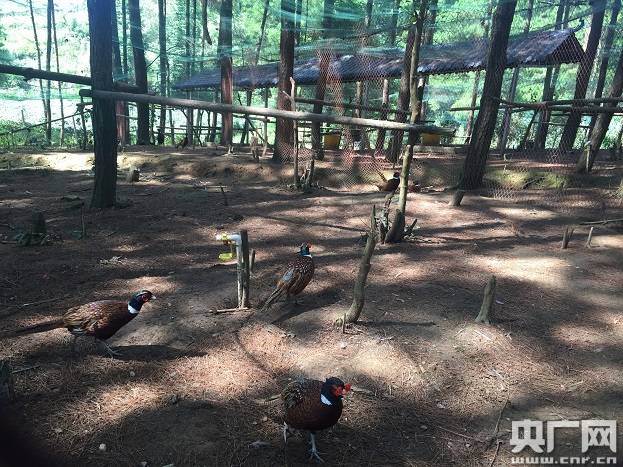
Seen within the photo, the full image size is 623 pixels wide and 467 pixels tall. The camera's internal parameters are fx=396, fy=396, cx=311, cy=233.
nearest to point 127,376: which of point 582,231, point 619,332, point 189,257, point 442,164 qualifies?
point 189,257

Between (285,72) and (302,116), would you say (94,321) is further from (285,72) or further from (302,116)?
(285,72)

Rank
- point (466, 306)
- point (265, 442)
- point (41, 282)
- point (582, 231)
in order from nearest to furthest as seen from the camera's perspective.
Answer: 1. point (265, 442)
2. point (466, 306)
3. point (41, 282)
4. point (582, 231)

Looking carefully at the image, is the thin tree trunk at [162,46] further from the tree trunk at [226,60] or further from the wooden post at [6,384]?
the wooden post at [6,384]

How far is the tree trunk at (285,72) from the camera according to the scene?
486 inches

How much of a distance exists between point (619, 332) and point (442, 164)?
8.85 meters

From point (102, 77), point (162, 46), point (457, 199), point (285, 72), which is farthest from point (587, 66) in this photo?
point (162, 46)

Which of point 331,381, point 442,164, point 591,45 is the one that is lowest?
point 331,381

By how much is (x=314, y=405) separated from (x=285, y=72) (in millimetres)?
12006

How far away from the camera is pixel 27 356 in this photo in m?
3.37

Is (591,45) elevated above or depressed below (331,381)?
above

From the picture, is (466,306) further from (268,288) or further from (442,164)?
(442,164)

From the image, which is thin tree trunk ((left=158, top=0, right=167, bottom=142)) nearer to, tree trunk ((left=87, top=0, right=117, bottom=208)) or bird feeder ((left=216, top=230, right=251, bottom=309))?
tree trunk ((left=87, top=0, right=117, bottom=208))

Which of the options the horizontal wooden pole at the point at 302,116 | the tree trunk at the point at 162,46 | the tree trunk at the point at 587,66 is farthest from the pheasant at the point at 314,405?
the tree trunk at the point at 162,46

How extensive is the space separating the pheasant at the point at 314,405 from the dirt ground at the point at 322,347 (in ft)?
0.81
